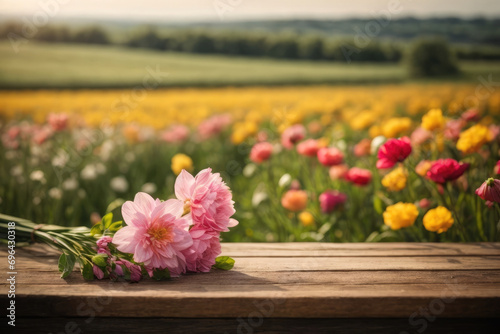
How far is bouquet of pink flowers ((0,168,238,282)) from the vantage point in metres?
1.02

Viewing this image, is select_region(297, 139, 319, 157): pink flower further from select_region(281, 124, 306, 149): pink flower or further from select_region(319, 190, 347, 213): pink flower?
select_region(319, 190, 347, 213): pink flower

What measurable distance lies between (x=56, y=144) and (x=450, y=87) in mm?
2872

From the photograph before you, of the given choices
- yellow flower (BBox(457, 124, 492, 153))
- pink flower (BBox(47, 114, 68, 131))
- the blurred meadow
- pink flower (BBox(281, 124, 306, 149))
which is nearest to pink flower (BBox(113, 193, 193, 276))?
the blurred meadow

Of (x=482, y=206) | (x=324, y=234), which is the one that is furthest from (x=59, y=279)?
(x=482, y=206)

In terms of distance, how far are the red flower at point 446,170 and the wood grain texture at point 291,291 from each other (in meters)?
0.22

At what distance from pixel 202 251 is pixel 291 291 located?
220mm

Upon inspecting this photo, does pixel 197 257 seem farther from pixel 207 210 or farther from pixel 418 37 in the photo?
pixel 418 37

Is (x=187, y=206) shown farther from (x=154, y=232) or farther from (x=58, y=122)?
(x=58, y=122)

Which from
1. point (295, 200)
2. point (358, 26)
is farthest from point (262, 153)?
point (358, 26)

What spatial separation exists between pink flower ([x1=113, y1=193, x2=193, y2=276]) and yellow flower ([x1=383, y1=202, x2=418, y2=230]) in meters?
0.67

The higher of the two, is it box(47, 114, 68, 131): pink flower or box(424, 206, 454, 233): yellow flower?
box(47, 114, 68, 131): pink flower

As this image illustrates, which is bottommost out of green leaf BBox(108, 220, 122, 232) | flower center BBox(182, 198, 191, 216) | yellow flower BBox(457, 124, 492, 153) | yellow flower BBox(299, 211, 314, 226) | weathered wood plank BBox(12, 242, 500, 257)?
yellow flower BBox(299, 211, 314, 226)

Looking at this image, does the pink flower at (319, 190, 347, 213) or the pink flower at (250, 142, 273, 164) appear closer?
the pink flower at (319, 190, 347, 213)

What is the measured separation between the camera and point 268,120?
3.83 m
